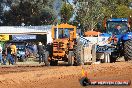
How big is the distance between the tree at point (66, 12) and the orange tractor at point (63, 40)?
44362 mm

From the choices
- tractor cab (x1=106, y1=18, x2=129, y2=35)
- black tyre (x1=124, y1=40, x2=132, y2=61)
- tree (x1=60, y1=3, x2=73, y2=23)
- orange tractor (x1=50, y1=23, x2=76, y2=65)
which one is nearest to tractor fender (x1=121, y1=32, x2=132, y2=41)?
black tyre (x1=124, y1=40, x2=132, y2=61)

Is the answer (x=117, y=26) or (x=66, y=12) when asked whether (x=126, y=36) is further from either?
(x=66, y=12)

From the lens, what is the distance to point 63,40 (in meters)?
25.7

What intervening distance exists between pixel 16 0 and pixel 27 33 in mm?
26888

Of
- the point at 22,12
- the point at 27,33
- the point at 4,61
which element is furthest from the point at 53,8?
the point at 4,61

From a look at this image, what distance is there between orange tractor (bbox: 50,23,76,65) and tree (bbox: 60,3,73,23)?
44.4 metres

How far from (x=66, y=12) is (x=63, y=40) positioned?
1923 inches

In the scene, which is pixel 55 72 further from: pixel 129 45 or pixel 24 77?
pixel 129 45

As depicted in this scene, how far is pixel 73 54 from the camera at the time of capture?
24547 mm

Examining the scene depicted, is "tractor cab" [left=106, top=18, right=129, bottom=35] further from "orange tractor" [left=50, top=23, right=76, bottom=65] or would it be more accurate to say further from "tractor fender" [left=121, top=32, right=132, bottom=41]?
"orange tractor" [left=50, top=23, right=76, bottom=65]

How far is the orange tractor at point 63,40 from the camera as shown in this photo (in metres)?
25.4

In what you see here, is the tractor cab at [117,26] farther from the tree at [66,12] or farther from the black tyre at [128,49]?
the tree at [66,12]

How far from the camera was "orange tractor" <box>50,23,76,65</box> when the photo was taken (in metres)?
25.4

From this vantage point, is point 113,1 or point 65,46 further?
point 113,1
